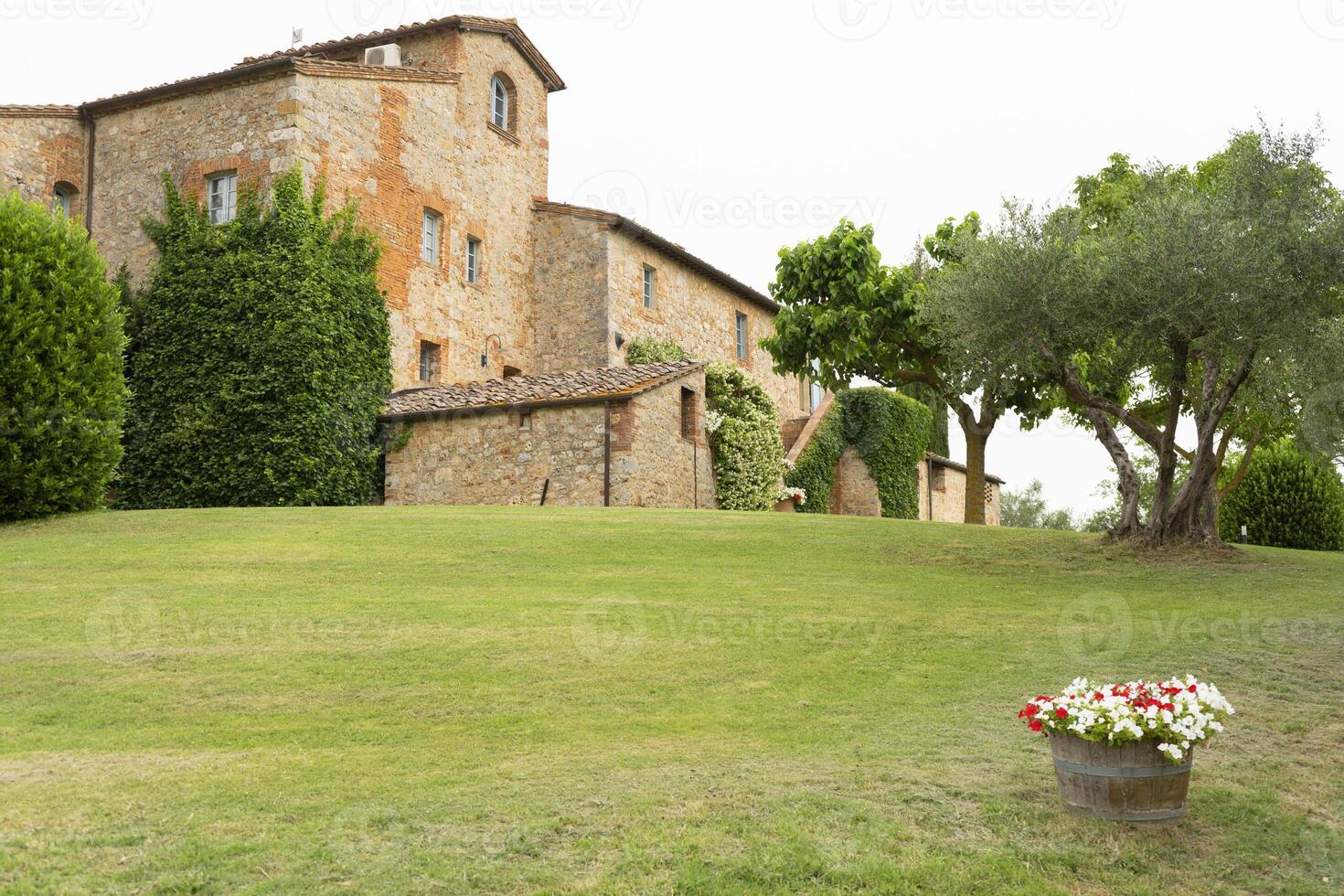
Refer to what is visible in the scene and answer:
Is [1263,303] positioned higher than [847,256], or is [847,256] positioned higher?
[847,256]

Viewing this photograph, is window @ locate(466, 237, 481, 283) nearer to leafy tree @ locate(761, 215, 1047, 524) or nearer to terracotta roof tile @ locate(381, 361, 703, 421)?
terracotta roof tile @ locate(381, 361, 703, 421)

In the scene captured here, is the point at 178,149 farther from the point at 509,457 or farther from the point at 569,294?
the point at 509,457

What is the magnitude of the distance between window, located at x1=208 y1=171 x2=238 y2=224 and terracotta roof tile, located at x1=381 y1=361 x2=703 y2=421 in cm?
516

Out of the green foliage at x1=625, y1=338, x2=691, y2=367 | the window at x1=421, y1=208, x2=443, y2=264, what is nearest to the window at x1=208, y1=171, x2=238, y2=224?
the window at x1=421, y1=208, x2=443, y2=264

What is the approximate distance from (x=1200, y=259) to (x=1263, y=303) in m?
1.01

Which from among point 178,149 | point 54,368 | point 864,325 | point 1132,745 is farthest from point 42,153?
point 1132,745

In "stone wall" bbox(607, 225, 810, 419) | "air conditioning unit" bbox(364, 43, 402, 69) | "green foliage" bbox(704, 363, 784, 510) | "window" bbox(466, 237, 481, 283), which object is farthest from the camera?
"stone wall" bbox(607, 225, 810, 419)

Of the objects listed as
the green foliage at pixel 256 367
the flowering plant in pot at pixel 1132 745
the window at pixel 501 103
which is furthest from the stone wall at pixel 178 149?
the flowering plant in pot at pixel 1132 745

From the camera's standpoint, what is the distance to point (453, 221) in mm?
28234

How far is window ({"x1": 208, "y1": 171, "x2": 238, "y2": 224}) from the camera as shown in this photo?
2500 cm

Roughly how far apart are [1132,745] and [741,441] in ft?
64.8

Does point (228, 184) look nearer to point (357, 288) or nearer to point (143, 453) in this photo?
point (357, 288)

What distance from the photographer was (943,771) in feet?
26.3

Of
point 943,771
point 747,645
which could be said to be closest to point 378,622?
point 747,645
